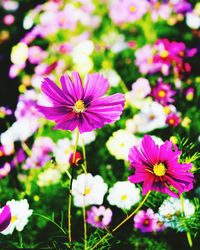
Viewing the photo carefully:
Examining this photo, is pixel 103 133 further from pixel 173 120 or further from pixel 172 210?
pixel 172 210

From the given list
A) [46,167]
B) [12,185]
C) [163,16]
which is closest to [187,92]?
[163,16]

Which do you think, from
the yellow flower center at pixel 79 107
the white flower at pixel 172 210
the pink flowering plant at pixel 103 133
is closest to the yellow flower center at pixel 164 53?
the pink flowering plant at pixel 103 133

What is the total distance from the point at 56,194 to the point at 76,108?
0.59 m

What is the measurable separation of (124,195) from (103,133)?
36 centimetres

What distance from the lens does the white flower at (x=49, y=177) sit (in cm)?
122

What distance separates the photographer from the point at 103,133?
1351mm

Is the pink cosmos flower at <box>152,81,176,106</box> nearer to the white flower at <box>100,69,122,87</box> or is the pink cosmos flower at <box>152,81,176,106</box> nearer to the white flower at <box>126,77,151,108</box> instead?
the white flower at <box>126,77,151,108</box>

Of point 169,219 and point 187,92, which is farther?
point 187,92

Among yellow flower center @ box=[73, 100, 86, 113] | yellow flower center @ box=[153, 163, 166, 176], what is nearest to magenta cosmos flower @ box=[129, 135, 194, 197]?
yellow flower center @ box=[153, 163, 166, 176]

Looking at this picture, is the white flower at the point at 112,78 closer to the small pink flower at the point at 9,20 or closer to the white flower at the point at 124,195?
the white flower at the point at 124,195

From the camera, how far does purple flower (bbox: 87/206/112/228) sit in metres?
1.03

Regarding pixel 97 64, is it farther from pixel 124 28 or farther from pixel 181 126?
pixel 181 126

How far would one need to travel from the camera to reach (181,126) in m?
1.25

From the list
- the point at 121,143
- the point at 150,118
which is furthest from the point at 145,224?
the point at 150,118
